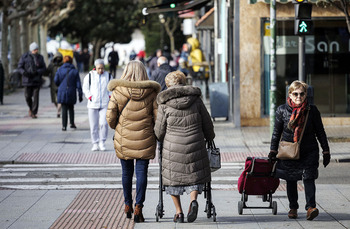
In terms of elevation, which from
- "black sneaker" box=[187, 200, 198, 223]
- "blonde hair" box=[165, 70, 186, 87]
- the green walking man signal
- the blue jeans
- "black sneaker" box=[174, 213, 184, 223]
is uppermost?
the green walking man signal

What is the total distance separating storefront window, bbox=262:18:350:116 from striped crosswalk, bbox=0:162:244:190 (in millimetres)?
5709

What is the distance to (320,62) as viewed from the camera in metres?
18.6

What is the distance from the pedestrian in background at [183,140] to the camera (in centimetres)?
787

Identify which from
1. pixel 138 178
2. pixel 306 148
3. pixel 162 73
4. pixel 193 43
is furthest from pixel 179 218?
pixel 193 43

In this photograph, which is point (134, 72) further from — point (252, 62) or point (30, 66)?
point (30, 66)

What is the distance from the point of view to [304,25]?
537 inches

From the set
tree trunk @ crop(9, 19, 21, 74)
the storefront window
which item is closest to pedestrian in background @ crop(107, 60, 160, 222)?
the storefront window

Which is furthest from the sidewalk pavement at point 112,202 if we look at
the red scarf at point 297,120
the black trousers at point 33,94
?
the black trousers at point 33,94

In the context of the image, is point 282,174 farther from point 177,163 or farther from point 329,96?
point 329,96

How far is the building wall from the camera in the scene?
18.1 metres

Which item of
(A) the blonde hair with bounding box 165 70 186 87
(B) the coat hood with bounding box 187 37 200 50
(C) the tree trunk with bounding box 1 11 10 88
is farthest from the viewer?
(C) the tree trunk with bounding box 1 11 10 88

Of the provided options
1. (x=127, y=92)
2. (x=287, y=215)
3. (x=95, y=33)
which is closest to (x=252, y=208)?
(x=287, y=215)

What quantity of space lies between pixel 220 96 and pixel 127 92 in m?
11.4

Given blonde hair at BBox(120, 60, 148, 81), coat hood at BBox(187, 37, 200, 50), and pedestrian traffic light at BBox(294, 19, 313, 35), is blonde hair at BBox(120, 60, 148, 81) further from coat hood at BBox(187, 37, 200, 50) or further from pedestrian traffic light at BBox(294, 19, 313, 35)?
coat hood at BBox(187, 37, 200, 50)
